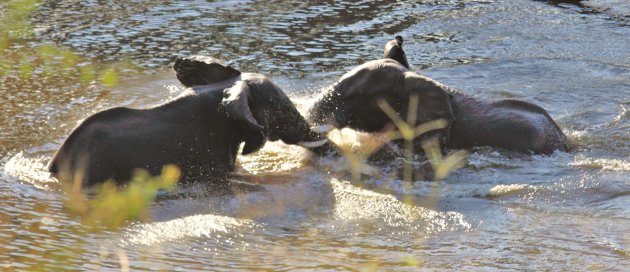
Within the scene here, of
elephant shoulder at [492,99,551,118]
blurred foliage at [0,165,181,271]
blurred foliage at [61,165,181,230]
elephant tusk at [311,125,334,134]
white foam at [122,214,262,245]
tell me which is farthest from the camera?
elephant shoulder at [492,99,551,118]

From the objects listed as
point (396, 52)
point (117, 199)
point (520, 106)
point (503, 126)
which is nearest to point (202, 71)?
point (117, 199)

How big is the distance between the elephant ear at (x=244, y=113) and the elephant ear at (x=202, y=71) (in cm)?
40

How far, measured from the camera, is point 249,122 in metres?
7.47

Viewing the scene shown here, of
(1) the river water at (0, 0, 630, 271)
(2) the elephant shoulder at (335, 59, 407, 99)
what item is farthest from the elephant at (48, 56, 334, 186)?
(2) the elephant shoulder at (335, 59, 407, 99)

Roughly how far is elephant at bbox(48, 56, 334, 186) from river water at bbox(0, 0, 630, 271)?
0.27 m

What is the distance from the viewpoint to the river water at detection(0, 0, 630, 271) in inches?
248

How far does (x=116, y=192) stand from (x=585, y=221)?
10.3 feet

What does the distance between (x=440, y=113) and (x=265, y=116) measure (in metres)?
1.69

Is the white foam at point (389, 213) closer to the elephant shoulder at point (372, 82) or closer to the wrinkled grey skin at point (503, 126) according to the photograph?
the elephant shoulder at point (372, 82)

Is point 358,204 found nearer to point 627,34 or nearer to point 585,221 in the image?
point 585,221

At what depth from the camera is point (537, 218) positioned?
7184 mm

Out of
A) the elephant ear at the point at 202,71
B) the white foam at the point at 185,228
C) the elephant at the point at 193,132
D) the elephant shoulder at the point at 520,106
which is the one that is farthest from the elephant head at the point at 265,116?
the elephant shoulder at the point at 520,106

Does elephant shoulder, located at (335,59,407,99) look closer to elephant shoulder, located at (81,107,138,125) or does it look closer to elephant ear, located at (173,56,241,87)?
elephant ear, located at (173,56,241,87)

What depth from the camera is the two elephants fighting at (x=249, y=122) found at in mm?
7461
